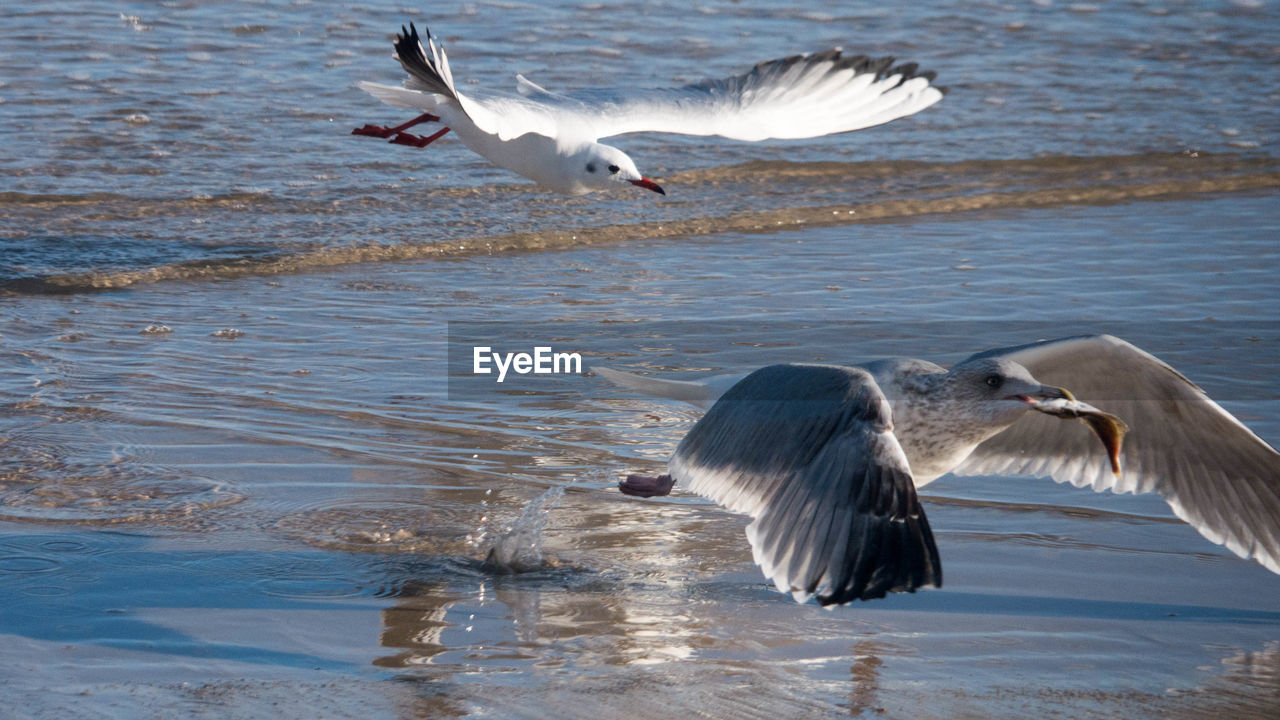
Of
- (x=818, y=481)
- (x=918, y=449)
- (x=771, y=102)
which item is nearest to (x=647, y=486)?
(x=918, y=449)

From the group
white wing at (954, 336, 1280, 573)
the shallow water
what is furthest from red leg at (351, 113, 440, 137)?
white wing at (954, 336, 1280, 573)

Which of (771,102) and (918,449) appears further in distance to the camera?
(771,102)

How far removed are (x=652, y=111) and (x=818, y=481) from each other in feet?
13.8

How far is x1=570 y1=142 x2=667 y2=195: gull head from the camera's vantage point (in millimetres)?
7262

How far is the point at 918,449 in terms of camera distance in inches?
164

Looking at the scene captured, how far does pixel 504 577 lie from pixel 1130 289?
4.34 metres

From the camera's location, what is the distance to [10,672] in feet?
10.5

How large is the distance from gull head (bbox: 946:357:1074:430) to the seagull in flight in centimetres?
299

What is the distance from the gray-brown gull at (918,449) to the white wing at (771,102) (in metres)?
3.16

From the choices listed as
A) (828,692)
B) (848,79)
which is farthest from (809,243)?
(828,692)

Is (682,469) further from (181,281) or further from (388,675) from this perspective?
(181,281)

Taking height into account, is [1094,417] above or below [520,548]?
above

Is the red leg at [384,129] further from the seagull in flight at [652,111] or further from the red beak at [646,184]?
the red beak at [646,184]

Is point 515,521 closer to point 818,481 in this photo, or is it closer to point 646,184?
point 818,481
